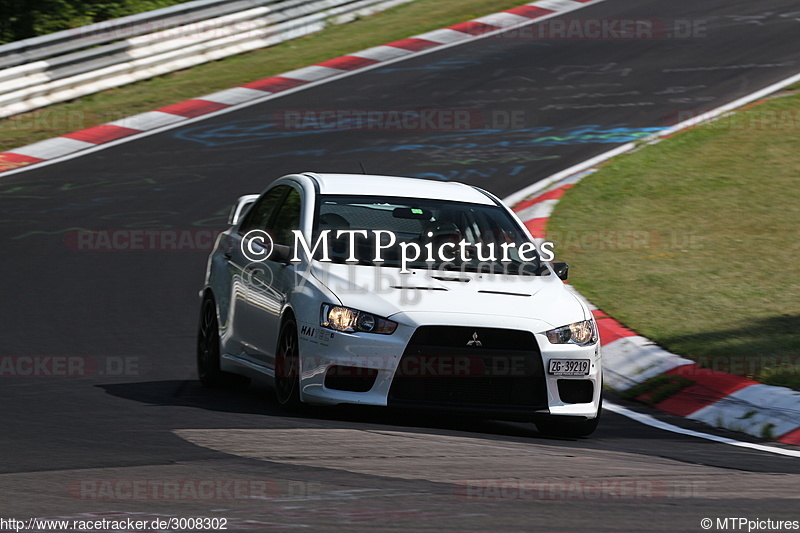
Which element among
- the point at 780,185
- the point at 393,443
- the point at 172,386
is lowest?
the point at 780,185

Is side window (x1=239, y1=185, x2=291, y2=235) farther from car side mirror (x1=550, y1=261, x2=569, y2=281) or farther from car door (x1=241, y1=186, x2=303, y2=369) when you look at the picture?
car side mirror (x1=550, y1=261, x2=569, y2=281)

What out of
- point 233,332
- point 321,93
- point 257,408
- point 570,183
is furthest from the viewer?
point 321,93

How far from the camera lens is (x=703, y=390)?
909cm

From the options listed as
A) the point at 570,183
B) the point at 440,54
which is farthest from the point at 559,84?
the point at 570,183

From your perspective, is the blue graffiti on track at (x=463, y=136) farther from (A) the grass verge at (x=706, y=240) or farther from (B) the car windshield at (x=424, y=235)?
(B) the car windshield at (x=424, y=235)

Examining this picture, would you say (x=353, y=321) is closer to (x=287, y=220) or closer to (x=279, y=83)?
(x=287, y=220)

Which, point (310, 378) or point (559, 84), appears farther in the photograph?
point (559, 84)

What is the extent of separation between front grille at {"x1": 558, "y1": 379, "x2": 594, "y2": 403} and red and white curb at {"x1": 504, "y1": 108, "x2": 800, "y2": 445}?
124cm

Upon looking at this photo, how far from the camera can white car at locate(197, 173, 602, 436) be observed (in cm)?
757

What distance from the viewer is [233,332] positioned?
9.00 meters

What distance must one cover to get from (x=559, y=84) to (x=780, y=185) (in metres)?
5.61

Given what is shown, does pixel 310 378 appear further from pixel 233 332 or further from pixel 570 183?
pixel 570 183

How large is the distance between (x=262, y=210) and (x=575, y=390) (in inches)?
113

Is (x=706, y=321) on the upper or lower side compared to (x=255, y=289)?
lower
